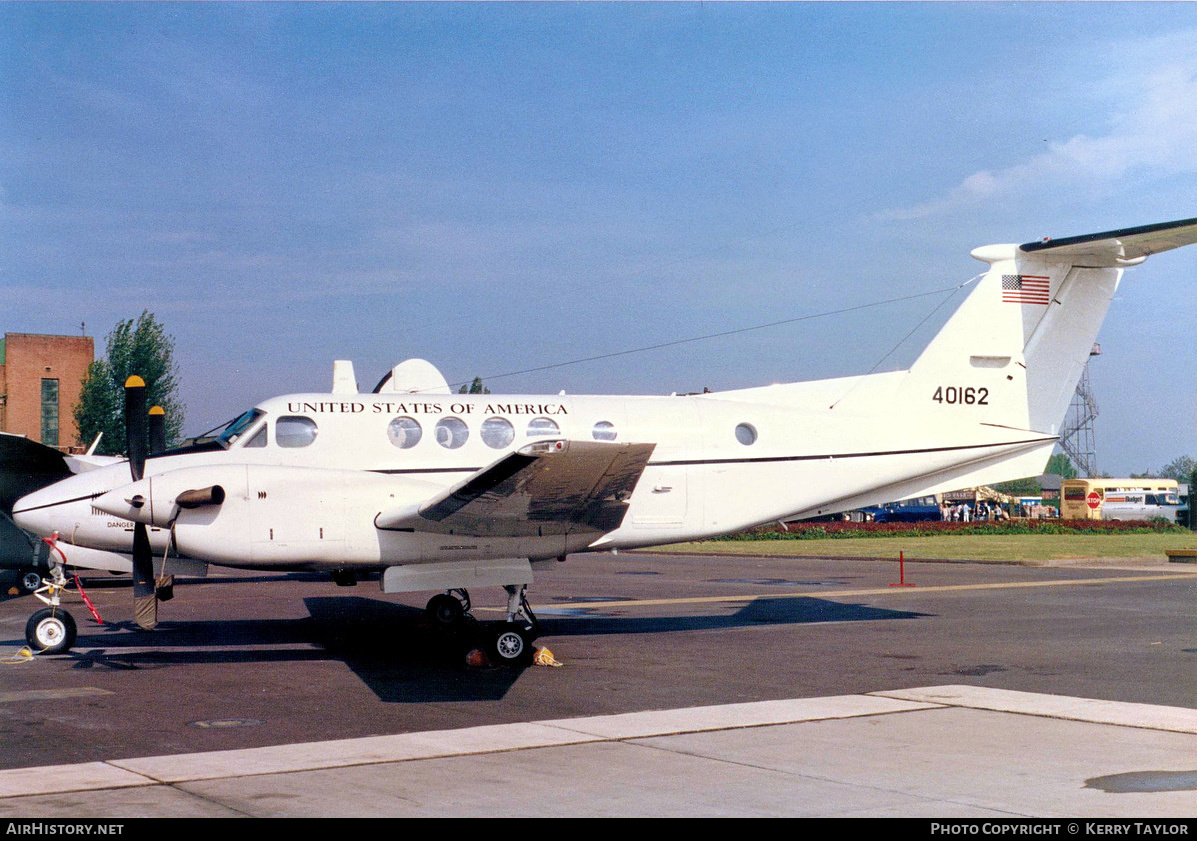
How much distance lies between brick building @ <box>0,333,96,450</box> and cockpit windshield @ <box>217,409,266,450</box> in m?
46.8

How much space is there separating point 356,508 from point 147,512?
2.49 m

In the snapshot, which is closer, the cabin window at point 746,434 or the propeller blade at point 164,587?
the propeller blade at point 164,587

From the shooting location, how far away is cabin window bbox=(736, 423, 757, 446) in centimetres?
1597

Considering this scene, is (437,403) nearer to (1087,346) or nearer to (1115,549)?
(1087,346)

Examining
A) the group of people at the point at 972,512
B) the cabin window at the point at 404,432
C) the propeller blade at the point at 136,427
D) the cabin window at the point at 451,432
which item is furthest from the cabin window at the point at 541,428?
the group of people at the point at 972,512

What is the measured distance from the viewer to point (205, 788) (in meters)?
7.16

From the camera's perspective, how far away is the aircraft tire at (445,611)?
17.0 m

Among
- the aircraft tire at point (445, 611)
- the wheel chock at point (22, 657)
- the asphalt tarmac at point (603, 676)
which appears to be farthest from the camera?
the aircraft tire at point (445, 611)

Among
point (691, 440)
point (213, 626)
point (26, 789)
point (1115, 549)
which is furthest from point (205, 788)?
point (1115, 549)

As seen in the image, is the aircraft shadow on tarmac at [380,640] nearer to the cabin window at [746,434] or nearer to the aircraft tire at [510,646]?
the aircraft tire at [510,646]

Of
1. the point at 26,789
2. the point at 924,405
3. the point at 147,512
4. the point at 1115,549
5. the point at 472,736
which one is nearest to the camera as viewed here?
the point at 26,789

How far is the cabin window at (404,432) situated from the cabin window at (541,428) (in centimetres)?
153

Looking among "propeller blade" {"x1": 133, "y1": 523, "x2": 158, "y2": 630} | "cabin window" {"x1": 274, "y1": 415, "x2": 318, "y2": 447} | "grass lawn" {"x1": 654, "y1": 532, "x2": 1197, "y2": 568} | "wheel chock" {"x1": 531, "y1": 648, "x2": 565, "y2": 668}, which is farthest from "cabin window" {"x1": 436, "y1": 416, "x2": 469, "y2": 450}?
"grass lawn" {"x1": 654, "y1": 532, "x2": 1197, "y2": 568}

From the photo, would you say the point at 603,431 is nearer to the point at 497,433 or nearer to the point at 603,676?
the point at 497,433
